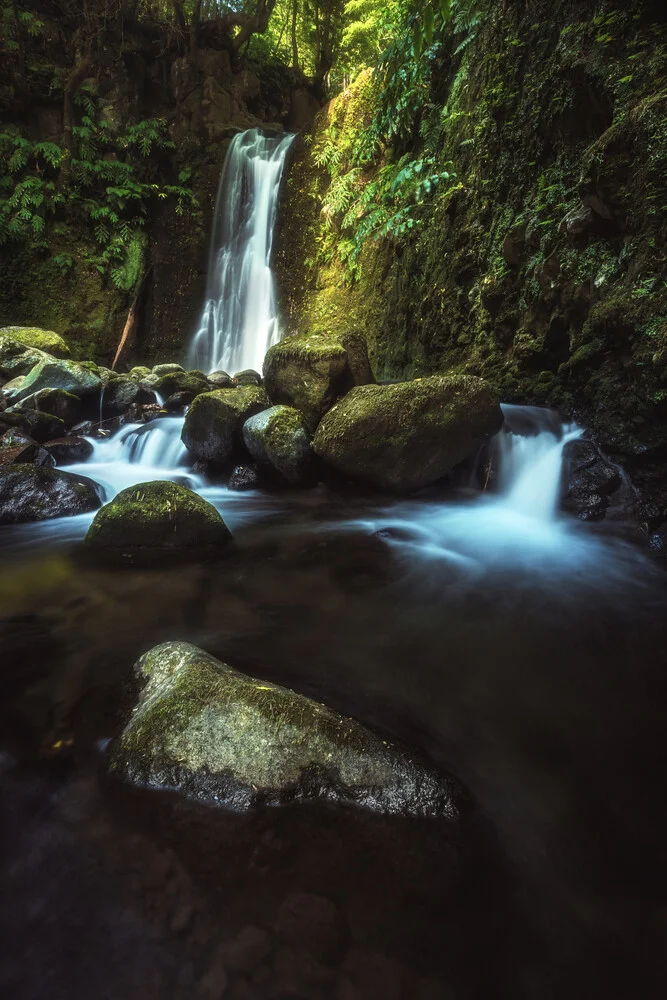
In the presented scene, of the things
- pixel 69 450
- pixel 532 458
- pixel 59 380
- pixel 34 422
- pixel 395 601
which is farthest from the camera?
pixel 59 380

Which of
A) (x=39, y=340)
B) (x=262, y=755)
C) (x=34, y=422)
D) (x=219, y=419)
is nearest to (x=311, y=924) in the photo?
(x=262, y=755)

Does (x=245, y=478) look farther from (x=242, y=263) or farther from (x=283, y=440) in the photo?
(x=242, y=263)

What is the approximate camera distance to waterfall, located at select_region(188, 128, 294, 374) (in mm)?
14883

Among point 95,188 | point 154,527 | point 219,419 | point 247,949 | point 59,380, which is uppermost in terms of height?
point 95,188

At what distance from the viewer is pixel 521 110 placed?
6828 mm

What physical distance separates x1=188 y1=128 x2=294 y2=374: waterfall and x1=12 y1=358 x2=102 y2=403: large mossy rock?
5.13 meters

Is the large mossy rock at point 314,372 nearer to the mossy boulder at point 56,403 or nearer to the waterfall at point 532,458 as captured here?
the waterfall at point 532,458

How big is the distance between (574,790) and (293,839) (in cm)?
116

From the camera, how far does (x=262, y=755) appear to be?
6.04 feet

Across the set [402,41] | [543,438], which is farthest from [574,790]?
[402,41]

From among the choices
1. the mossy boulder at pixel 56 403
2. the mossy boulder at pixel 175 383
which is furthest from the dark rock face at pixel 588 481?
the mossy boulder at pixel 56 403

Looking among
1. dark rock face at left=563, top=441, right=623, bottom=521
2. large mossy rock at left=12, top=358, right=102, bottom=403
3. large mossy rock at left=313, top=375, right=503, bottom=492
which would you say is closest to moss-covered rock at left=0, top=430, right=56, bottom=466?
large mossy rock at left=12, top=358, right=102, bottom=403

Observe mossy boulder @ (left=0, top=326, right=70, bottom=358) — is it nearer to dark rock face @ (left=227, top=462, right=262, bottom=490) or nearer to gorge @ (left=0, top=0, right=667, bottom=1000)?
gorge @ (left=0, top=0, right=667, bottom=1000)

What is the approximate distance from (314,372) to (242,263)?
1066 centimetres
